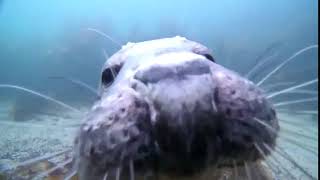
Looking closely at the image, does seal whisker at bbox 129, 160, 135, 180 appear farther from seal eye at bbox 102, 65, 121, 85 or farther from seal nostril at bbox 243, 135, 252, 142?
seal eye at bbox 102, 65, 121, 85

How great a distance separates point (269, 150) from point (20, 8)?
347ft

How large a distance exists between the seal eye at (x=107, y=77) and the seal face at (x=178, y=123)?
3.00 ft

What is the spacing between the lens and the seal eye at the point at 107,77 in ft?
11.2

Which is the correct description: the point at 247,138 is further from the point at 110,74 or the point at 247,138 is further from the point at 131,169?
the point at 110,74

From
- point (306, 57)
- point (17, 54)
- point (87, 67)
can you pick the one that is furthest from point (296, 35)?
point (17, 54)

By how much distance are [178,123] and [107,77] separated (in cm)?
150

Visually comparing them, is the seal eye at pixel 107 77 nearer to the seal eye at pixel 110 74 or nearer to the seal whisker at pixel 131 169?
the seal eye at pixel 110 74

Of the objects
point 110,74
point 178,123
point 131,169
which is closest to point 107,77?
point 110,74

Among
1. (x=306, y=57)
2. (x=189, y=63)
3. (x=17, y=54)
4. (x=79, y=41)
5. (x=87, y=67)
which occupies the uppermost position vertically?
(x=17, y=54)

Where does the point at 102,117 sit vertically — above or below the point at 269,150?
above

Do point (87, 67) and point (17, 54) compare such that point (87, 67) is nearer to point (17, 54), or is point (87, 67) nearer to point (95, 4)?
point (17, 54)

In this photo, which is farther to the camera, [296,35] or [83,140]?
[296,35]

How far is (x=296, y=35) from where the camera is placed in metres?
26.9

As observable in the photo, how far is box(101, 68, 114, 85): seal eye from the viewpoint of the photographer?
342 centimetres
